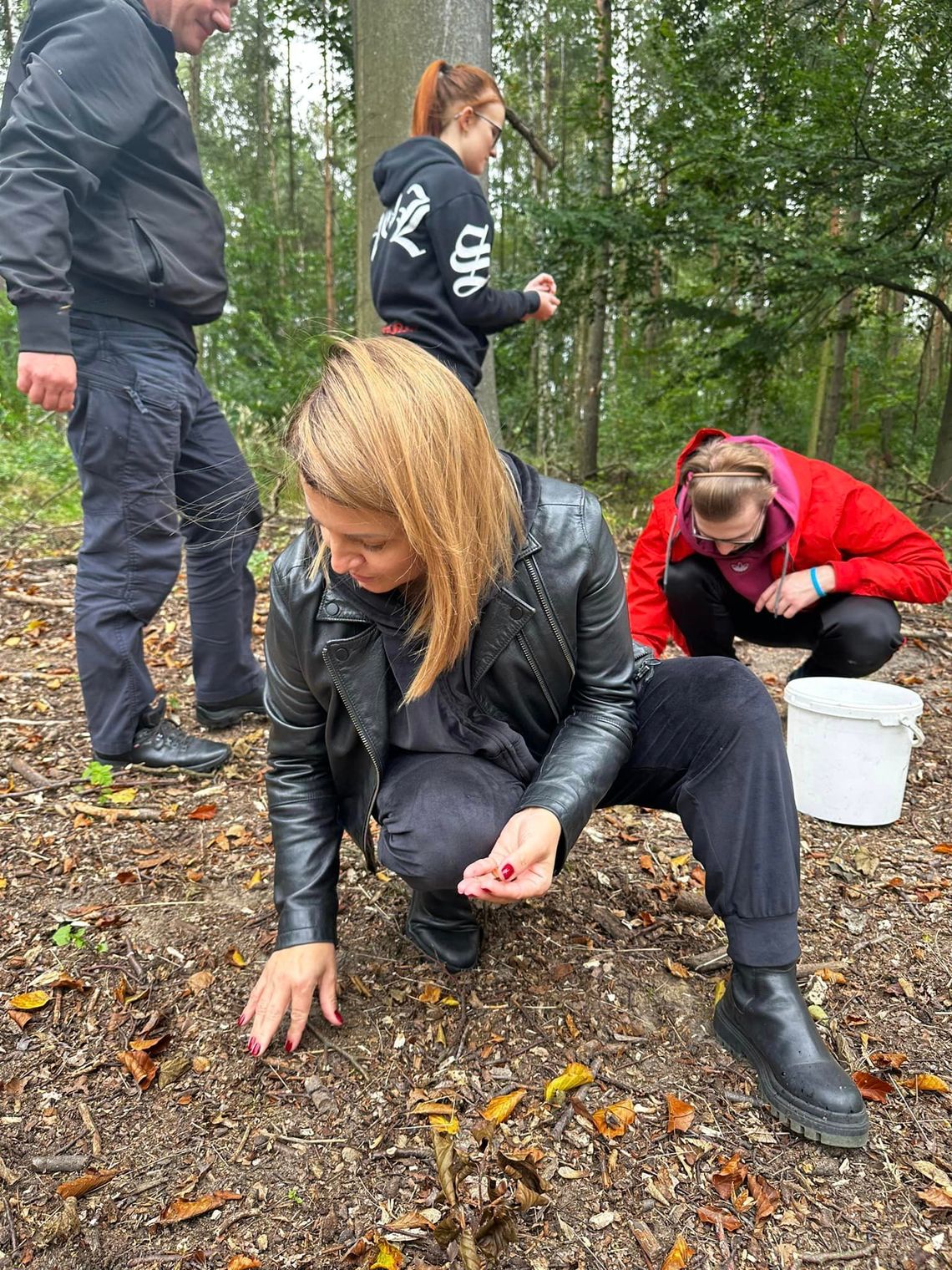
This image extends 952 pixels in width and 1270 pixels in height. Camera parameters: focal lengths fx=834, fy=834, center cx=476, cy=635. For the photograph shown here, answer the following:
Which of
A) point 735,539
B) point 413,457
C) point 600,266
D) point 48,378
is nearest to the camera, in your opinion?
point 413,457

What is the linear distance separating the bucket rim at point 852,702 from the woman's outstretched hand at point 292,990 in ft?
4.71

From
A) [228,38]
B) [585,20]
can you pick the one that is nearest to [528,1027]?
[585,20]

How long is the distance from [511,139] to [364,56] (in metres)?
14.5

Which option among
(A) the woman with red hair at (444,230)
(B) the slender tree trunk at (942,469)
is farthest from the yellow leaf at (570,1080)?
(B) the slender tree trunk at (942,469)

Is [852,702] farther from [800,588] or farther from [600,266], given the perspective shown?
[600,266]

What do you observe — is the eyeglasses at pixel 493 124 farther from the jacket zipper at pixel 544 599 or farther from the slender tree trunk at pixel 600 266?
the slender tree trunk at pixel 600 266

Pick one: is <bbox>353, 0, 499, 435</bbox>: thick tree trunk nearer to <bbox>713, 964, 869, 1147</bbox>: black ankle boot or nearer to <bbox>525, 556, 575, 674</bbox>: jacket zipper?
<bbox>525, 556, 575, 674</bbox>: jacket zipper

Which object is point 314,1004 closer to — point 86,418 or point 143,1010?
point 143,1010

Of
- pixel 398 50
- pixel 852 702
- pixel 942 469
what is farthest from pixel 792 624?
pixel 942 469

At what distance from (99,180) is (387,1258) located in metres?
2.35

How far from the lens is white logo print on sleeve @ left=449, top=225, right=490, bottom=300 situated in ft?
8.22

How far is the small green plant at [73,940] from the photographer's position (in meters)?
1.79

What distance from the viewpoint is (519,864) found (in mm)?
1275

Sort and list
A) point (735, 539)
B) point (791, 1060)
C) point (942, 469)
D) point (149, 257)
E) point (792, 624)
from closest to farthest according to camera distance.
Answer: point (791, 1060) → point (149, 257) → point (735, 539) → point (792, 624) → point (942, 469)
